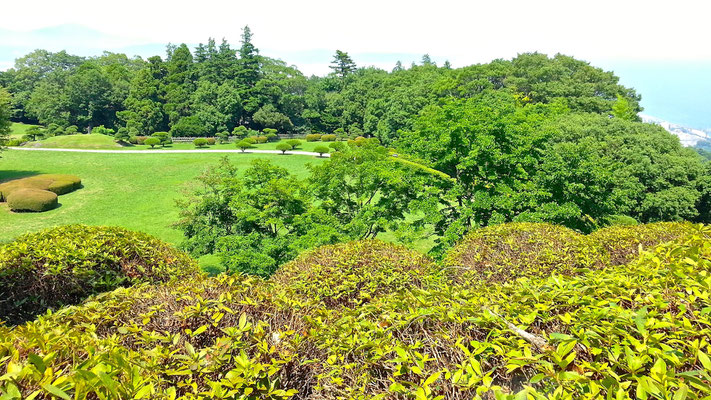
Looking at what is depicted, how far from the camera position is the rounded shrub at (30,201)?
1909cm

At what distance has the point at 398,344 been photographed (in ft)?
7.36

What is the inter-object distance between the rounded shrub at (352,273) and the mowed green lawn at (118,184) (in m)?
11.2

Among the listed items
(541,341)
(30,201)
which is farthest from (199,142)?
(541,341)

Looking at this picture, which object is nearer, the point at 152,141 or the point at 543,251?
the point at 543,251

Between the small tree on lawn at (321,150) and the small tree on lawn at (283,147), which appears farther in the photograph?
the small tree on lawn at (283,147)

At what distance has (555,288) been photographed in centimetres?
263

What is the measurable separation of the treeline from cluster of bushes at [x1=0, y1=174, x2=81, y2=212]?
18.9 m

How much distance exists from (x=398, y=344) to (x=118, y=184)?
26956 millimetres

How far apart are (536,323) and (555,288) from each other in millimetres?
404

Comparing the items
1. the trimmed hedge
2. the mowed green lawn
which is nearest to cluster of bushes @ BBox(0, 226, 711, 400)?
the mowed green lawn

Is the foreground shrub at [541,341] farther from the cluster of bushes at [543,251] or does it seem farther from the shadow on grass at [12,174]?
the shadow on grass at [12,174]

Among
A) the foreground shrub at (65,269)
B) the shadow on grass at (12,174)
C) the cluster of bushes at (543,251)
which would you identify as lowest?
the shadow on grass at (12,174)

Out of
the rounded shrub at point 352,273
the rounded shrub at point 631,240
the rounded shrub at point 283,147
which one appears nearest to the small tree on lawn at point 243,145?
the rounded shrub at point 283,147

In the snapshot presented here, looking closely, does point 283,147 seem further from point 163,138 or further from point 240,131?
point 163,138
